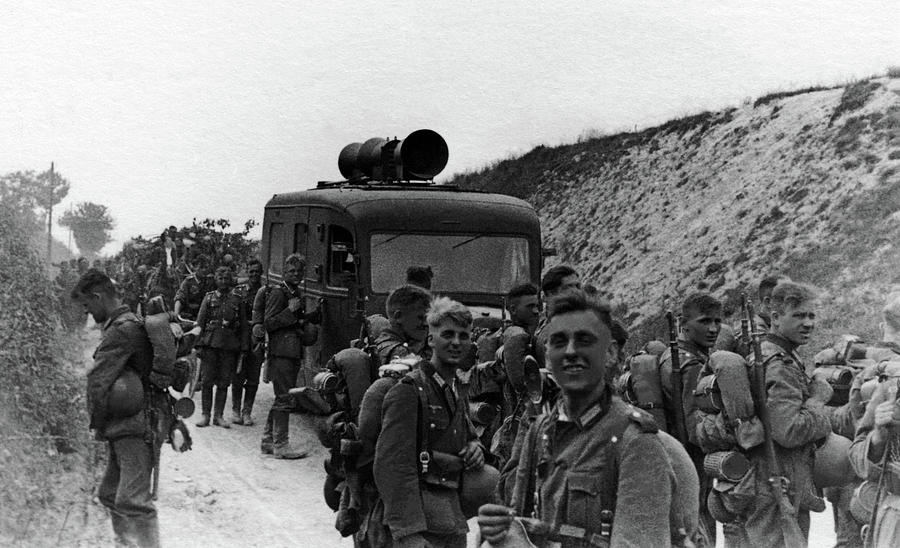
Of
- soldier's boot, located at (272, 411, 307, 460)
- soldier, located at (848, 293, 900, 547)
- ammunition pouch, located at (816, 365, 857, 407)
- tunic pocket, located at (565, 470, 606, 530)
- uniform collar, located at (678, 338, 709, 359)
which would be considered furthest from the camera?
soldier's boot, located at (272, 411, 307, 460)

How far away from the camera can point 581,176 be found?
3553 cm

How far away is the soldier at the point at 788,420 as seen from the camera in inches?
199

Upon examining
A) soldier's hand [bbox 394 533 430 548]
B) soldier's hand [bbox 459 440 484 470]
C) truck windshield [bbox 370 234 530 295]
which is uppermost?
truck windshield [bbox 370 234 530 295]

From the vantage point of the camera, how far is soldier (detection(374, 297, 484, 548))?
14.2 feet

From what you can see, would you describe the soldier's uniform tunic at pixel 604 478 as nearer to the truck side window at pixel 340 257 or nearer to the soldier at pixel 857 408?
the soldier at pixel 857 408

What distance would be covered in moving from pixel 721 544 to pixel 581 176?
92.0 ft

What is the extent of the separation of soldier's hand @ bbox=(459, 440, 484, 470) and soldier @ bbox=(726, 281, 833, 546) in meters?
1.51

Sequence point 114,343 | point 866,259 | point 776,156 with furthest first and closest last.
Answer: point 776,156 < point 866,259 < point 114,343

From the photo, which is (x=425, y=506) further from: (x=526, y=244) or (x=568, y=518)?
(x=526, y=244)

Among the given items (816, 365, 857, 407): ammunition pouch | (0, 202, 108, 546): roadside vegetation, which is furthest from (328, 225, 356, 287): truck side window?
(816, 365, 857, 407): ammunition pouch

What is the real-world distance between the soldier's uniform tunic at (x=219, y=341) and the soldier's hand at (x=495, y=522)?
9.25 meters

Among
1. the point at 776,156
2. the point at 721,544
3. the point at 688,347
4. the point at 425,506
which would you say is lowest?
the point at 721,544

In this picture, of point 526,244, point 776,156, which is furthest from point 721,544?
point 776,156

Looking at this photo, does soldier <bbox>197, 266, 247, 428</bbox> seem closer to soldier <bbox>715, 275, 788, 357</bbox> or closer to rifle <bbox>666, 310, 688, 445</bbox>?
soldier <bbox>715, 275, 788, 357</bbox>
